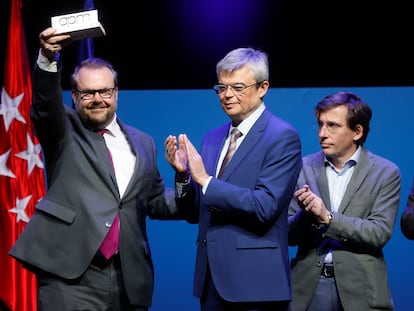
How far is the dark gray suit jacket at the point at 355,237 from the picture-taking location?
2848mm

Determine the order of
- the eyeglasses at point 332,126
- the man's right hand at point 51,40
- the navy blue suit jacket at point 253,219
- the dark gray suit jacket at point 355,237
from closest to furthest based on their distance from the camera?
the man's right hand at point 51,40
the navy blue suit jacket at point 253,219
the dark gray suit jacket at point 355,237
the eyeglasses at point 332,126

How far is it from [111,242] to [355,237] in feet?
3.39

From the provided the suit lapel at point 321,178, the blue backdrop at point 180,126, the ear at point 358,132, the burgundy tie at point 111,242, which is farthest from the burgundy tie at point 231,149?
the blue backdrop at point 180,126

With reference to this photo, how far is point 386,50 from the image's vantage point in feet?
13.7

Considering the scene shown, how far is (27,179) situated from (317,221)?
1.98 metres

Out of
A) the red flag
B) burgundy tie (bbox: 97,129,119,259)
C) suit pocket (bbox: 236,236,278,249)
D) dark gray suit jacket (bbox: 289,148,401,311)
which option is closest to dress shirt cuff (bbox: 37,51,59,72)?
burgundy tie (bbox: 97,129,119,259)

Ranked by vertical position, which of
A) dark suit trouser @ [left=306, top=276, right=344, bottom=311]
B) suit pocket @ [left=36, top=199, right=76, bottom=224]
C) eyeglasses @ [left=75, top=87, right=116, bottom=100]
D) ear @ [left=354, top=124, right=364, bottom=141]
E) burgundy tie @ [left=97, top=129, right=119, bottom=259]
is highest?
eyeglasses @ [left=75, top=87, right=116, bottom=100]

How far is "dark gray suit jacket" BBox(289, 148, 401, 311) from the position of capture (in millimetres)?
2848

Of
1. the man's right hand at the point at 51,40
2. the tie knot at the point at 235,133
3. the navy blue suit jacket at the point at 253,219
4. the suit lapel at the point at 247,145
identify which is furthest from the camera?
the tie knot at the point at 235,133

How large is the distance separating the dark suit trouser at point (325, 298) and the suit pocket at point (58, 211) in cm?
110

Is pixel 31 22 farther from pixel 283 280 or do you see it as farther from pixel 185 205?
pixel 283 280

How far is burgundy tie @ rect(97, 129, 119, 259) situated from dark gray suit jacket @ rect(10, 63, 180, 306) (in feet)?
0.08

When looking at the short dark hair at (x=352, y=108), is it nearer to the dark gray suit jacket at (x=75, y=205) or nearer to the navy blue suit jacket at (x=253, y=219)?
the navy blue suit jacket at (x=253, y=219)

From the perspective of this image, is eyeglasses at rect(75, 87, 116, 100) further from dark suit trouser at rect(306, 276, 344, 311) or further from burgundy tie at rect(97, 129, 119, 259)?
dark suit trouser at rect(306, 276, 344, 311)
